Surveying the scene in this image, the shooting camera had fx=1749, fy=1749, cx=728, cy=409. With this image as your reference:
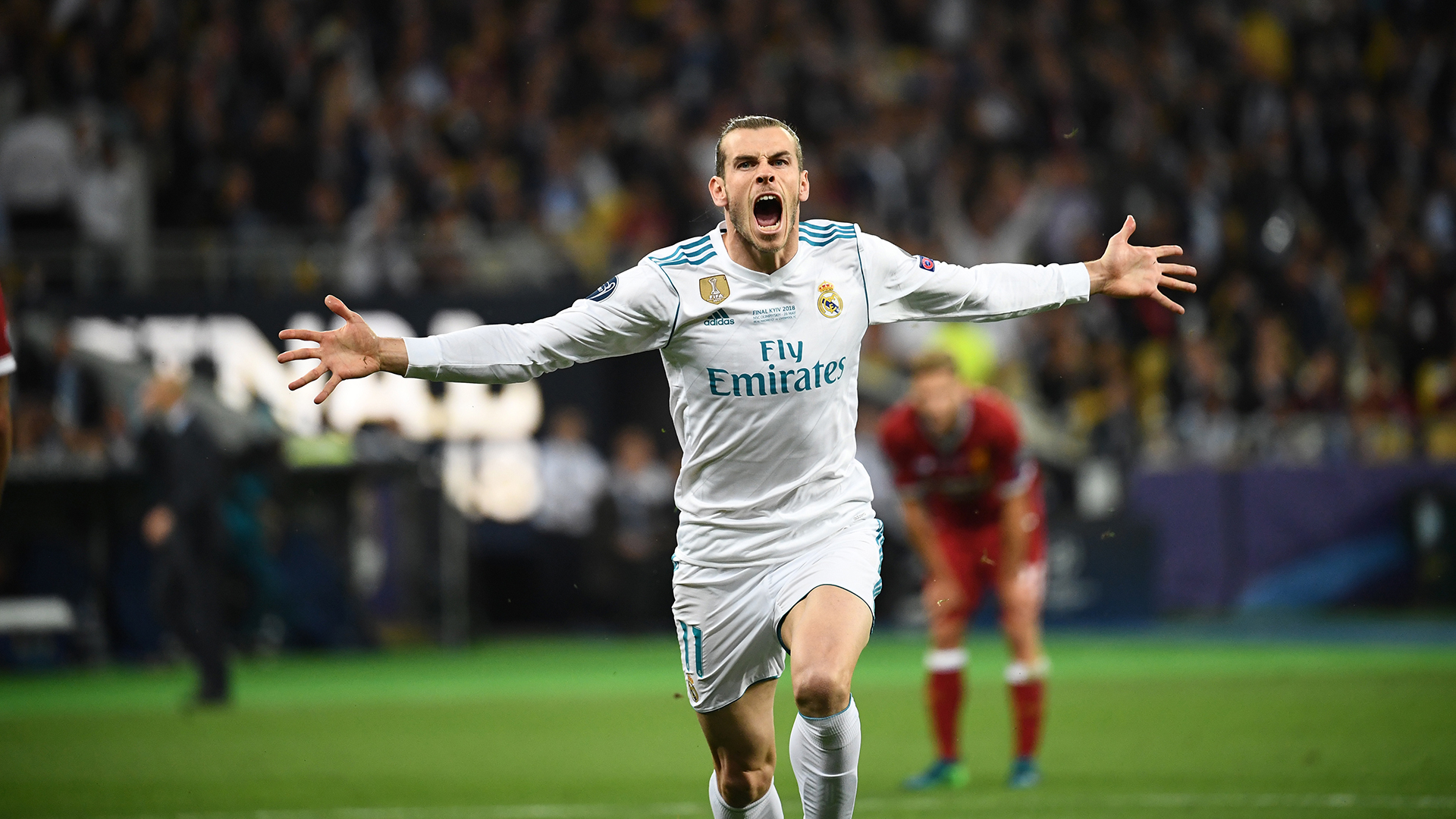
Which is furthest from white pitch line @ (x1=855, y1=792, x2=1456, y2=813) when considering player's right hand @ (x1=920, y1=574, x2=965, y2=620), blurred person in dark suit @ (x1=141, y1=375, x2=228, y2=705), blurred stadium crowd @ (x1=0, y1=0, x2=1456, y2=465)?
blurred stadium crowd @ (x1=0, y1=0, x2=1456, y2=465)

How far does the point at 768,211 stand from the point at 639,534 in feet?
43.2

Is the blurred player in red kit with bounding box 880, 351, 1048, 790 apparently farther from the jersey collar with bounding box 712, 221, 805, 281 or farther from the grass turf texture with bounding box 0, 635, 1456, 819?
the jersey collar with bounding box 712, 221, 805, 281

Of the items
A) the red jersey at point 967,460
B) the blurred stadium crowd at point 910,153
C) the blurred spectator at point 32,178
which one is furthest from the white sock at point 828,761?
the blurred spectator at point 32,178

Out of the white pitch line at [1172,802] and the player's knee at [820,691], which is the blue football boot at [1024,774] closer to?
the white pitch line at [1172,802]

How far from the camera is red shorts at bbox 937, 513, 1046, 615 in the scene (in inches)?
386

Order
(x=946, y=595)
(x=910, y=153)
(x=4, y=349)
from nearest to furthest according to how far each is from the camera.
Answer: (x=4, y=349) → (x=946, y=595) → (x=910, y=153)

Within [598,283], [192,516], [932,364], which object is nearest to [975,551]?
[932,364]

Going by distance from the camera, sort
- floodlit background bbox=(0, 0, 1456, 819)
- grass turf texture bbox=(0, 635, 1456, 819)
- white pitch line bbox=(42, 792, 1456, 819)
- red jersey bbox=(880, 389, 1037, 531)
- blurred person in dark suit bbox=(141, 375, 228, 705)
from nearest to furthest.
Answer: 1. white pitch line bbox=(42, 792, 1456, 819)
2. grass turf texture bbox=(0, 635, 1456, 819)
3. red jersey bbox=(880, 389, 1037, 531)
4. blurred person in dark suit bbox=(141, 375, 228, 705)
5. floodlit background bbox=(0, 0, 1456, 819)

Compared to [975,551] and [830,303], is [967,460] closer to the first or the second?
[975,551]

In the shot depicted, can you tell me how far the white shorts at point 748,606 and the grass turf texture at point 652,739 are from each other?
2.69 metres

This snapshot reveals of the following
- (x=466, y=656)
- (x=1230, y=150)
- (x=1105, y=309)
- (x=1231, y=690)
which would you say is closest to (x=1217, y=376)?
(x=1105, y=309)

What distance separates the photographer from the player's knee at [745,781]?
6.04 meters

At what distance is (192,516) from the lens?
13.8m

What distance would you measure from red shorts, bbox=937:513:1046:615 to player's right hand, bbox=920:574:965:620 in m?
0.08
